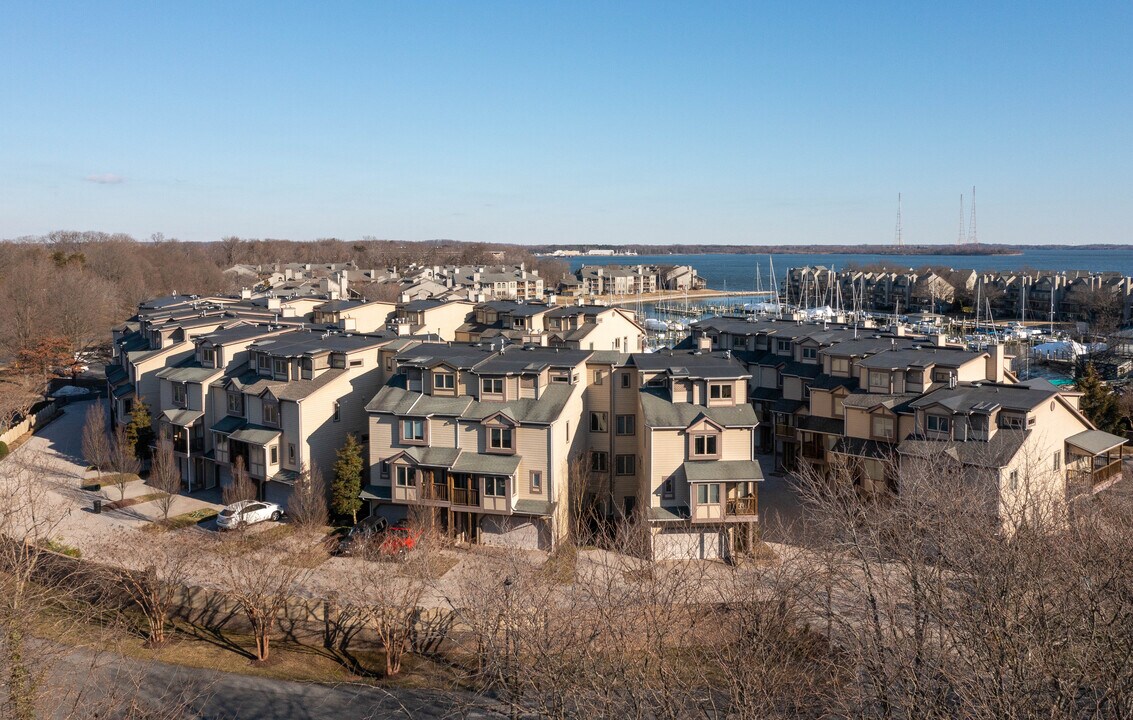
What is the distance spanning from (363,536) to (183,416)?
10.4 m

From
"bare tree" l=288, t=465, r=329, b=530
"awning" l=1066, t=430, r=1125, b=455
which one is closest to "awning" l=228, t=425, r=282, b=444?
"bare tree" l=288, t=465, r=329, b=530

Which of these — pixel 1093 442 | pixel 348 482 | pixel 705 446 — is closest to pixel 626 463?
pixel 705 446

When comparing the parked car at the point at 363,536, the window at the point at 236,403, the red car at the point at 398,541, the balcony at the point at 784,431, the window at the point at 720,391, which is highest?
the window at the point at 720,391

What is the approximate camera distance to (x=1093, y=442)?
914 inches

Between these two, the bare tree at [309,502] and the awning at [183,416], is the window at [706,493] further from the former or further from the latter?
the awning at [183,416]

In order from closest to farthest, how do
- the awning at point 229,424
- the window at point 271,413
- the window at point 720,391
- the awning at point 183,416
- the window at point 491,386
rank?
the window at point 720,391 < the window at point 491,386 < the window at point 271,413 < the awning at point 229,424 < the awning at point 183,416

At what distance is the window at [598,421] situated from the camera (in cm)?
2557

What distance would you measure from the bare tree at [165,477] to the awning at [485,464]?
889 cm

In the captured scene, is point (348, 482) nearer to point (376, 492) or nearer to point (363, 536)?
point (376, 492)

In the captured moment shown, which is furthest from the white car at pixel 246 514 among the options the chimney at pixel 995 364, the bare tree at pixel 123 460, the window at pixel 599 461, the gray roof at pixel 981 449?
the chimney at pixel 995 364

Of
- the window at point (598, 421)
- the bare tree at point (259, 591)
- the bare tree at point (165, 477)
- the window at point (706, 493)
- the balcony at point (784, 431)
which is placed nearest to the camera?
the bare tree at point (259, 591)

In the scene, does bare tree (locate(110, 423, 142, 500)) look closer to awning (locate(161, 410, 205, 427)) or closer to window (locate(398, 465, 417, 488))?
awning (locate(161, 410, 205, 427))

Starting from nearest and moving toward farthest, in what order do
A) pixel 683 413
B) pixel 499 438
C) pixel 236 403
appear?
pixel 683 413 < pixel 499 438 < pixel 236 403

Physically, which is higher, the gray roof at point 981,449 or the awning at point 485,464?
the gray roof at point 981,449
